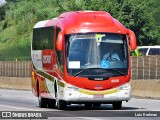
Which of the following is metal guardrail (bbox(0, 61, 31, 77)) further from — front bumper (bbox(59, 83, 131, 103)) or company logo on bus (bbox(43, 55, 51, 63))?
front bumper (bbox(59, 83, 131, 103))

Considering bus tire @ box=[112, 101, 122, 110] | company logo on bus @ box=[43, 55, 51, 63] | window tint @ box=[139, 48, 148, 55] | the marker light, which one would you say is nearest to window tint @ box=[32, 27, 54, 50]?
company logo on bus @ box=[43, 55, 51, 63]

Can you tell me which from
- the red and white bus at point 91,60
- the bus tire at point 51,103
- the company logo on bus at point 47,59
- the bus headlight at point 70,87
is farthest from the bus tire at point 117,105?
the bus tire at point 51,103

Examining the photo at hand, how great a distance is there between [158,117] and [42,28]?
9095 mm

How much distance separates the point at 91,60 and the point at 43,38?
393 centimetres

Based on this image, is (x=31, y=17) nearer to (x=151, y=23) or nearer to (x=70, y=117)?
(x=151, y=23)

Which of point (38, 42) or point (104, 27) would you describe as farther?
point (38, 42)

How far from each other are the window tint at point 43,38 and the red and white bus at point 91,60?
0.86 meters

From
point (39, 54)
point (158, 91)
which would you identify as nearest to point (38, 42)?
point (39, 54)

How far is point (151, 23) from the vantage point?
2751 inches

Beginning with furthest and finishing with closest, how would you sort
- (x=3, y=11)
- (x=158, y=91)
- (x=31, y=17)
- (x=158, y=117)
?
1. (x=3, y=11)
2. (x=31, y=17)
3. (x=158, y=91)
4. (x=158, y=117)

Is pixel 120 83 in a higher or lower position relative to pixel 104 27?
lower

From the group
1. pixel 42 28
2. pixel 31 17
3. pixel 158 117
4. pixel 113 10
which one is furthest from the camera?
pixel 31 17

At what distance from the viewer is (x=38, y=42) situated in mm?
30109

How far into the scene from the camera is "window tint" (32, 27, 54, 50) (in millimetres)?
27953
